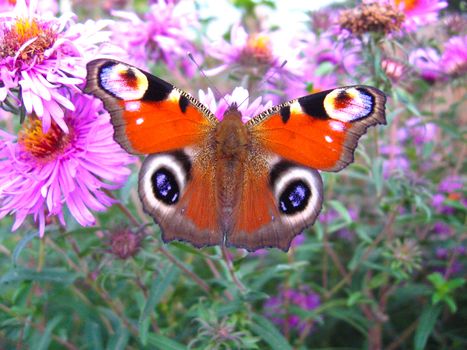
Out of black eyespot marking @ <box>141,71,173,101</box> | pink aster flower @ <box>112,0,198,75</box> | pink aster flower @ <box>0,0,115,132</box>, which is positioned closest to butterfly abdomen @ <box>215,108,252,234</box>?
black eyespot marking @ <box>141,71,173,101</box>

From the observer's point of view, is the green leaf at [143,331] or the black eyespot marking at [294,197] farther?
the green leaf at [143,331]

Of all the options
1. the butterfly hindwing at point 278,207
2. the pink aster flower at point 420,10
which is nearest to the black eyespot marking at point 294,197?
the butterfly hindwing at point 278,207

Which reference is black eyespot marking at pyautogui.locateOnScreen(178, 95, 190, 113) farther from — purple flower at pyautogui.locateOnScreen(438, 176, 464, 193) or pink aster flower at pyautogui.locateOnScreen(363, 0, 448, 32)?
purple flower at pyautogui.locateOnScreen(438, 176, 464, 193)

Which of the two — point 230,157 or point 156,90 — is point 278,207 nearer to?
point 230,157

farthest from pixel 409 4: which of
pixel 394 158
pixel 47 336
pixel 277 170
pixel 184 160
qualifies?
pixel 47 336

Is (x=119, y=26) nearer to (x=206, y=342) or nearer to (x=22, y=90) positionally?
(x=22, y=90)

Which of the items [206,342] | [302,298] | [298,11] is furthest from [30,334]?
[298,11]

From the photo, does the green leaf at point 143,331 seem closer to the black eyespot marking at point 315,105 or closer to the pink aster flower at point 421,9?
the black eyespot marking at point 315,105
